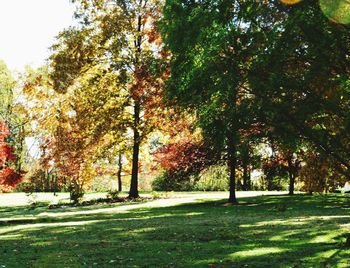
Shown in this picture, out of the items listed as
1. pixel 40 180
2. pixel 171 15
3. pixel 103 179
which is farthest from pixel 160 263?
pixel 103 179

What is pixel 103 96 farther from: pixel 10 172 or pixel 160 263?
pixel 160 263

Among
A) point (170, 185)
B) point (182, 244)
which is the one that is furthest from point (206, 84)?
point (170, 185)

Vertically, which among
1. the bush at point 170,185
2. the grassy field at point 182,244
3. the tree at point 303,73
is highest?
the tree at point 303,73

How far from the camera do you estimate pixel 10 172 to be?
78.1 feet

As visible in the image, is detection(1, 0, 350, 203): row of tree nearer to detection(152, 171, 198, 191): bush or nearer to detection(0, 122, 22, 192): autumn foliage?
detection(0, 122, 22, 192): autumn foliage

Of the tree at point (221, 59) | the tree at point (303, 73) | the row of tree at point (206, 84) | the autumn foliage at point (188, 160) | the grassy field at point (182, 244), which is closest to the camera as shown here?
the grassy field at point (182, 244)

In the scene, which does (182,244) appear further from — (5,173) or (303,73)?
(5,173)

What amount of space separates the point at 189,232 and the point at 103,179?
53.3 meters

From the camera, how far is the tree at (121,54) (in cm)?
3052

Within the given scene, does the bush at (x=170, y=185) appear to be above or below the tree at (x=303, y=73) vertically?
below

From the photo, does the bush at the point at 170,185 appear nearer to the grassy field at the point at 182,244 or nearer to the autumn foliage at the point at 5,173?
the autumn foliage at the point at 5,173

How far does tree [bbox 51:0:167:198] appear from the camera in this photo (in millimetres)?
30516

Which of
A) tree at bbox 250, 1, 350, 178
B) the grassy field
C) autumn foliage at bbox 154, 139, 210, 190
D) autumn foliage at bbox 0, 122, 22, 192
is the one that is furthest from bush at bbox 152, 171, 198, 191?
tree at bbox 250, 1, 350, 178

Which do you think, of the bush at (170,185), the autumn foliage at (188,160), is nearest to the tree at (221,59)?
the autumn foliage at (188,160)
